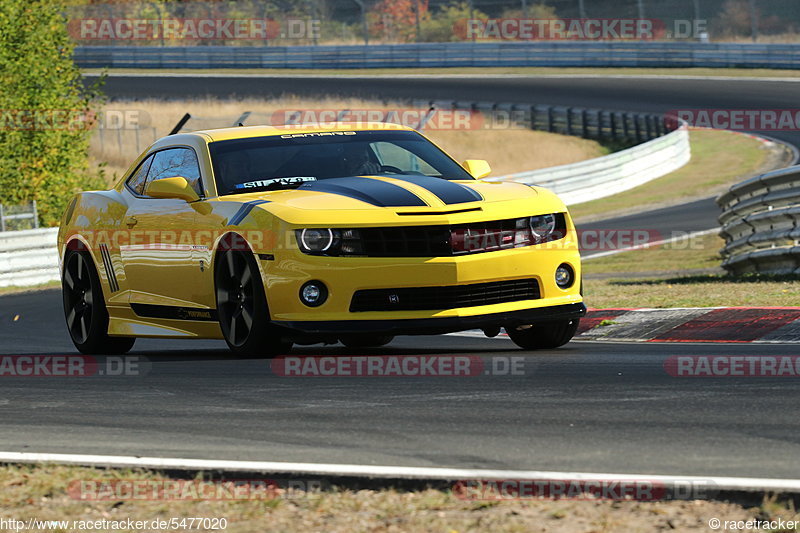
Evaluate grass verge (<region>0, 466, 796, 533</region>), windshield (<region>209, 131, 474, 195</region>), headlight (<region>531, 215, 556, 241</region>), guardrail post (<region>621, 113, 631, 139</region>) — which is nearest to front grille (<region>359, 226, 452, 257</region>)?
headlight (<region>531, 215, 556, 241</region>)

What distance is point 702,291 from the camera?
40.5 feet

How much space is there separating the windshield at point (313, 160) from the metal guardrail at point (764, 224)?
5.77 metres

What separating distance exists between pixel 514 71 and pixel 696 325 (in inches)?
1602

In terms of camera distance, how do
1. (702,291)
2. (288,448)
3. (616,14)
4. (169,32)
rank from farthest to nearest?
1. (169,32)
2. (616,14)
3. (702,291)
4. (288,448)

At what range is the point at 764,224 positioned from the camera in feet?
47.9

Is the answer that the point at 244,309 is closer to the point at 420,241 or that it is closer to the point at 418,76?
the point at 420,241

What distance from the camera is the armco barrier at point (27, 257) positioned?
21281 mm

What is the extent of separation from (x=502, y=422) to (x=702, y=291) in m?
7.03

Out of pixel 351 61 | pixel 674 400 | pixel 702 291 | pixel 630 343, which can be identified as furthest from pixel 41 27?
pixel 351 61

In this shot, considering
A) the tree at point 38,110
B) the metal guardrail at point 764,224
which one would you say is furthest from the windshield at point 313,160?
the tree at point 38,110

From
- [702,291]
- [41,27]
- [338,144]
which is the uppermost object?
[41,27]

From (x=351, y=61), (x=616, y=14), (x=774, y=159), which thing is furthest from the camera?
(x=351, y=61)

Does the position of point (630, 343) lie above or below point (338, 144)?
below

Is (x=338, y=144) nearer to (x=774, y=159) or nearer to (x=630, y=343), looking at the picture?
(x=630, y=343)
